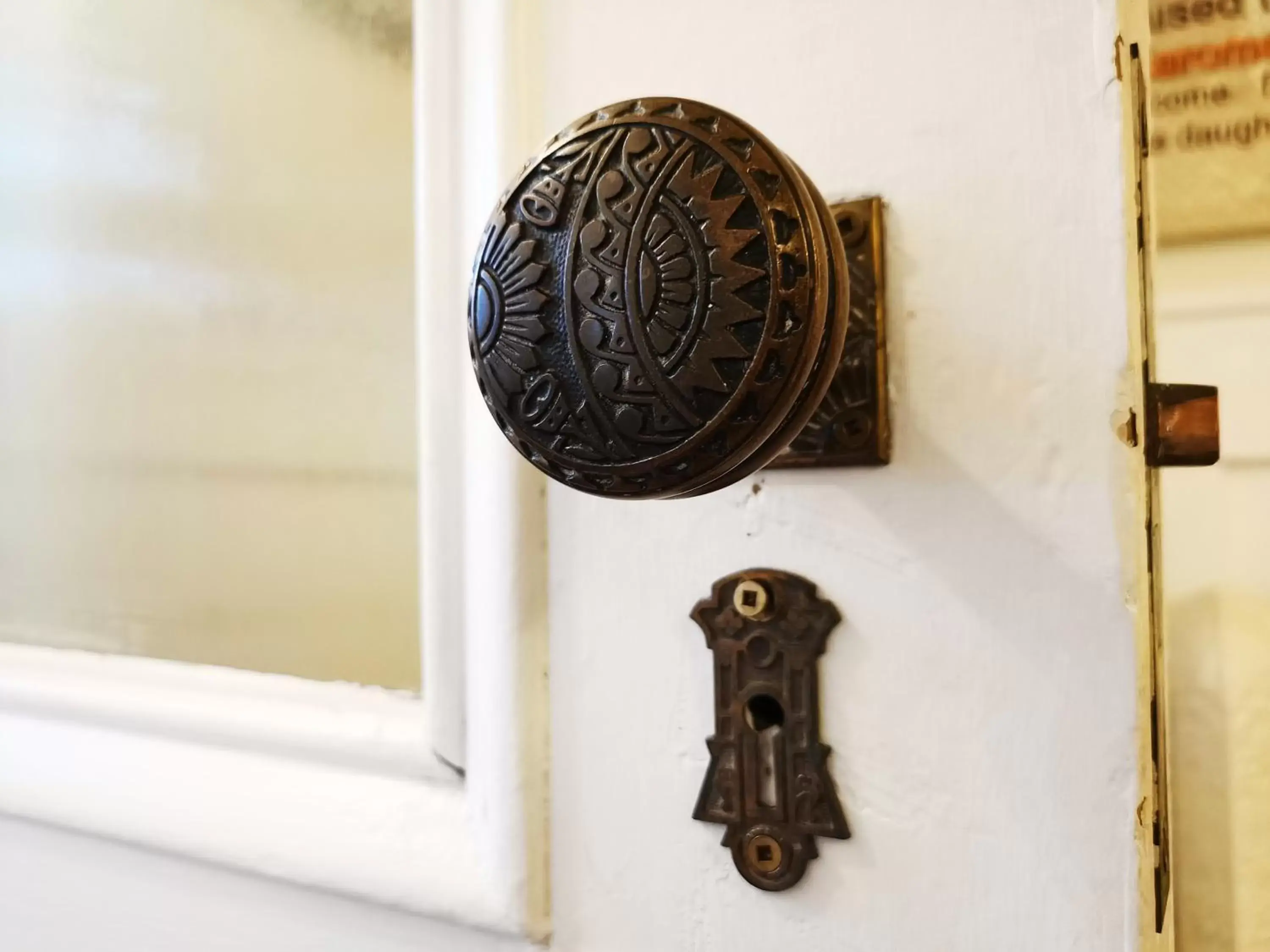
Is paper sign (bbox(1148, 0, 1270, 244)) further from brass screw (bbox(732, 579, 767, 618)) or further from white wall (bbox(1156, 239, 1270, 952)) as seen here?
brass screw (bbox(732, 579, 767, 618))

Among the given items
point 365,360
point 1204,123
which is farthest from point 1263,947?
point 365,360

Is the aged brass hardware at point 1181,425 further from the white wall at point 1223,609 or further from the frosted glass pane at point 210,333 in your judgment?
the frosted glass pane at point 210,333

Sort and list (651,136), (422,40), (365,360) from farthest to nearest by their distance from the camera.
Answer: (365,360) < (422,40) < (651,136)

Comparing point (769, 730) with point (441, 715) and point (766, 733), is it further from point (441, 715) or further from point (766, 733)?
point (441, 715)

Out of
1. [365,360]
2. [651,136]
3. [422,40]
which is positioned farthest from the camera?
[365,360]

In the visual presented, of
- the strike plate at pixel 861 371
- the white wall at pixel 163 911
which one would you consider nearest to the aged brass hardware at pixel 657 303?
the strike plate at pixel 861 371

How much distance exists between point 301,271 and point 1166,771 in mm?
503

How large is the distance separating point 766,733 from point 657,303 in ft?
0.50

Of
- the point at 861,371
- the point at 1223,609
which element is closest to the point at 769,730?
the point at 861,371

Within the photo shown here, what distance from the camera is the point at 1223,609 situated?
391 millimetres

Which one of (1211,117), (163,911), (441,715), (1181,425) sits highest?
(1211,117)

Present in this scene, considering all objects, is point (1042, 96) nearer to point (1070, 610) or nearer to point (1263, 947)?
point (1070, 610)

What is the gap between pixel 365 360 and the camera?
20.1 inches

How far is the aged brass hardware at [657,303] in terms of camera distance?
0.67ft
